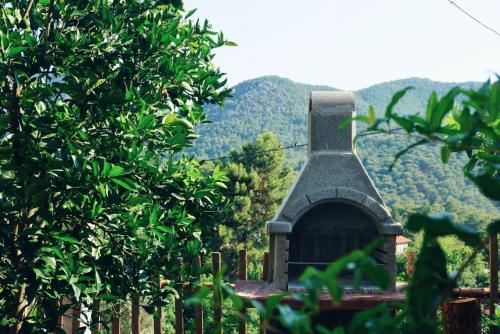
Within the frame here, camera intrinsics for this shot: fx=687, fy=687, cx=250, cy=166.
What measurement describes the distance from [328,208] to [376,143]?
58832 mm

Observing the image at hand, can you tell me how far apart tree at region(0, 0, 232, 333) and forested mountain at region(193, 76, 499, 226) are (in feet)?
102

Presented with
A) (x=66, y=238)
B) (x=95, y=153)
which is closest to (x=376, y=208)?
(x=95, y=153)

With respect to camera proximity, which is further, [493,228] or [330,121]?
[330,121]

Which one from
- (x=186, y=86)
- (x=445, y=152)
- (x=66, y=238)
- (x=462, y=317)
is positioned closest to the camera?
(x=445, y=152)

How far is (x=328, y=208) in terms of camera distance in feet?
33.3

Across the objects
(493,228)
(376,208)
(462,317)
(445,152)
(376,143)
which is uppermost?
(376,143)

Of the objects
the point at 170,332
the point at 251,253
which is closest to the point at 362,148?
the point at 251,253

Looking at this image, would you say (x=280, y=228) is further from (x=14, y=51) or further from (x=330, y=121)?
(x=14, y=51)

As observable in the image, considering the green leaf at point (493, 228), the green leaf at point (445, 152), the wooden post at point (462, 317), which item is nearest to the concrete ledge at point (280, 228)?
the wooden post at point (462, 317)

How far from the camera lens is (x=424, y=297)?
1017 mm

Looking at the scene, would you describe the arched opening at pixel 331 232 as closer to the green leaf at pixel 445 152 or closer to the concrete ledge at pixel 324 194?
the concrete ledge at pixel 324 194

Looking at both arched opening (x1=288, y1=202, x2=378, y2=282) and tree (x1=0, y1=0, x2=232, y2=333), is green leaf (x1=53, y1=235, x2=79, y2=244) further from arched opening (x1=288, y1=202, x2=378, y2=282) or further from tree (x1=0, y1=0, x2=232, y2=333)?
arched opening (x1=288, y1=202, x2=378, y2=282)

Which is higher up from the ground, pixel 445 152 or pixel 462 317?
pixel 445 152

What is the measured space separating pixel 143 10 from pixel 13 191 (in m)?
1.94
